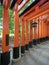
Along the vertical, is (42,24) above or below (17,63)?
above

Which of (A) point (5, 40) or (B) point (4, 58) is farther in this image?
(A) point (5, 40)

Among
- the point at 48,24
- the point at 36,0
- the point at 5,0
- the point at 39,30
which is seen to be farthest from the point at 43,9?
the point at 48,24

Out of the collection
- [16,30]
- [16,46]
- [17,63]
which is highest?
[16,30]

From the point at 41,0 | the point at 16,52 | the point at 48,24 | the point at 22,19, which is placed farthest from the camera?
the point at 48,24

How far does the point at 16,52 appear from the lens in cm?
873

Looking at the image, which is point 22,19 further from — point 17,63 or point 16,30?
point 17,63

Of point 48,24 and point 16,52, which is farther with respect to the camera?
point 48,24

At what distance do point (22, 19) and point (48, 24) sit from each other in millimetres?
10872

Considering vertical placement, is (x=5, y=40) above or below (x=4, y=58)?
above

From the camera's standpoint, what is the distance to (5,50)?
6480 mm

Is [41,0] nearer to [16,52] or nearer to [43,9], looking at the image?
[43,9]

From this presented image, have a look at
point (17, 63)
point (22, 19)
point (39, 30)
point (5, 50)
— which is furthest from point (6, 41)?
point (39, 30)

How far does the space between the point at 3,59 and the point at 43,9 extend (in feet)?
9.05

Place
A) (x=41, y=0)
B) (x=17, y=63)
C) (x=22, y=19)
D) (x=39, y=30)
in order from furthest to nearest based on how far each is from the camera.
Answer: (x=39, y=30), (x=22, y=19), (x=17, y=63), (x=41, y=0)
